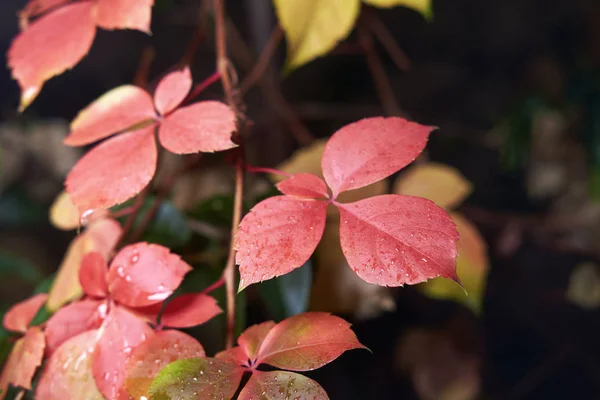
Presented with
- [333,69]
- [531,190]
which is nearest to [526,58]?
[531,190]

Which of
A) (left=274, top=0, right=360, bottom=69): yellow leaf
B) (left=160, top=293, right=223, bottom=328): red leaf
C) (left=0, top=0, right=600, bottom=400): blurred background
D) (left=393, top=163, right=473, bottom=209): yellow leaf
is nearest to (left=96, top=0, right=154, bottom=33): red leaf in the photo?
(left=274, top=0, right=360, bottom=69): yellow leaf

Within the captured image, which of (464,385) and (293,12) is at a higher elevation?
(293,12)

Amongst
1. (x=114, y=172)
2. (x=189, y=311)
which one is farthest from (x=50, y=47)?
(x=189, y=311)

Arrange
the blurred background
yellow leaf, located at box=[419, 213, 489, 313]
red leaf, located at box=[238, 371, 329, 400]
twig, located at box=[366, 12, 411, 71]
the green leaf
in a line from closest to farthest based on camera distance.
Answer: red leaf, located at box=[238, 371, 329, 400] < the green leaf < yellow leaf, located at box=[419, 213, 489, 313] < twig, located at box=[366, 12, 411, 71] < the blurred background

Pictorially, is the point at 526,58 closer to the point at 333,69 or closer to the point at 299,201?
the point at 333,69

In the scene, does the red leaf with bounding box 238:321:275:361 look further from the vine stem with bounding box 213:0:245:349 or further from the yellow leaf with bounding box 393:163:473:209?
the yellow leaf with bounding box 393:163:473:209

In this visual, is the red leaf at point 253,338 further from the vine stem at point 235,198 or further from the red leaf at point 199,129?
the red leaf at point 199,129
